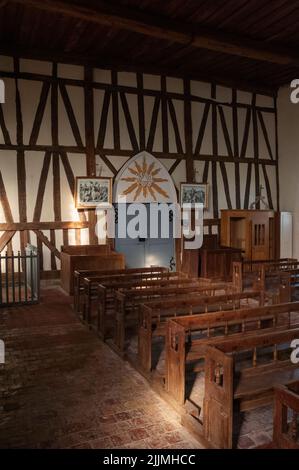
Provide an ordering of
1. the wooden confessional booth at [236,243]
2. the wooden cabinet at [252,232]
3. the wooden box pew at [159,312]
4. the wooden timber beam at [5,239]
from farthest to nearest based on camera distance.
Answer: the wooden cabinet at [252,232], the wooden confessional booth at [236,243], the wooden timber beam at [5,239], the wooden box pew at [159,312]

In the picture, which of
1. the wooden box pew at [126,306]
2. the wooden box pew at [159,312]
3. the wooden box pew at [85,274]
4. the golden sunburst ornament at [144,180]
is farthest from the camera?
the golden sunburst ornament at [144,180]

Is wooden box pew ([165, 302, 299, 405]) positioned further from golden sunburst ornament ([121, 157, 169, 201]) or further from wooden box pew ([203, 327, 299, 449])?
golden sunburst ornament ([121, 157, 169, 201])

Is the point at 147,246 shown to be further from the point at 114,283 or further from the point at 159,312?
the point at 159,312

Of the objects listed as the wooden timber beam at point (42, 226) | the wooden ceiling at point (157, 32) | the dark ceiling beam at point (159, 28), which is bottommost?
the wooden timber beam at point (42, 226)

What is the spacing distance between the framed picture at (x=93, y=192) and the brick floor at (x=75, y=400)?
188 inches

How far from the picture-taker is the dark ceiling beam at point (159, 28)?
7.00 m

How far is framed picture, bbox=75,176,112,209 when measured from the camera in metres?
9.76

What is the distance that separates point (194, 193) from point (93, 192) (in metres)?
2.95

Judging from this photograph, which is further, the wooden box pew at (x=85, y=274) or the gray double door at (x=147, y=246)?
the gray double door at (x=147, y=246)

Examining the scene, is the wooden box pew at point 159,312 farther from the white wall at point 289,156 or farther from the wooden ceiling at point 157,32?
the white wall at point 289,156

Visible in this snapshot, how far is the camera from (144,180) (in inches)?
414

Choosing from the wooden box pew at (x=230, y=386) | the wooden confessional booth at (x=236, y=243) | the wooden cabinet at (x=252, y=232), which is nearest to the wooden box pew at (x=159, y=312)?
the wooden box pew at (x=230, y=386)

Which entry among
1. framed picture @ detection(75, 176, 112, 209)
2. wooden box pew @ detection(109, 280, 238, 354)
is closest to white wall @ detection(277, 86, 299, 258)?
framed picture @ detection(75, 176, 112, 209)

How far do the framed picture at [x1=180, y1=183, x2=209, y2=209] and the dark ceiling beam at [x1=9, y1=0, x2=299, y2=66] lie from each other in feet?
11.8
